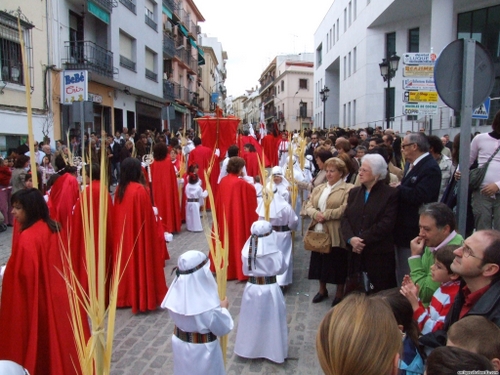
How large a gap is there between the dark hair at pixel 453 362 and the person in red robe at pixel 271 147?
14.2 m

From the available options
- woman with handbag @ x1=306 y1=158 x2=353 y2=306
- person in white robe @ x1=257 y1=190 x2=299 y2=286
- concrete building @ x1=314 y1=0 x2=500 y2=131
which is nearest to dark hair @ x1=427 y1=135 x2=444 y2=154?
woman with handbag @ x1=306 y1=158 x2=353 y2=306

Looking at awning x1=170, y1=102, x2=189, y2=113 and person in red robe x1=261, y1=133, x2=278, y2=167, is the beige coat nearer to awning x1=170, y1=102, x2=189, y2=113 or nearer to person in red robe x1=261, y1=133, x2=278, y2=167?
person in red robe x1=261, y1=133, x2=278, y2=167

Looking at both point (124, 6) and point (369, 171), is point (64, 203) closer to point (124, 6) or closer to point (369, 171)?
point (369, 171)

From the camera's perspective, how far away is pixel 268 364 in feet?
13.7

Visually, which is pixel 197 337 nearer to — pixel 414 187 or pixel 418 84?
pixel 414 187

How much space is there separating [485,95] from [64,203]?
4.78 meters

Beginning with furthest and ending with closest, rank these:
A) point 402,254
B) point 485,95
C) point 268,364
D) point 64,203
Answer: point 64,203 → point 402,254 → point 268,364 → point 485,95

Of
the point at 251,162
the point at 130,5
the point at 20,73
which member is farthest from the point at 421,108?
the point at 130,5

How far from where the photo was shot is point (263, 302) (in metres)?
4.12

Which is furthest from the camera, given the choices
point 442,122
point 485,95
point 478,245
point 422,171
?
point 442,122

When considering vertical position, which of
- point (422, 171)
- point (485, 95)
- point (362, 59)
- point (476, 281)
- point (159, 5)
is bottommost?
point (476, 281)

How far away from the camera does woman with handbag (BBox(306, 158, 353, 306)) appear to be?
5.12 meters

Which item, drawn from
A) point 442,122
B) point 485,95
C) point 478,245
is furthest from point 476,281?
point 442,122

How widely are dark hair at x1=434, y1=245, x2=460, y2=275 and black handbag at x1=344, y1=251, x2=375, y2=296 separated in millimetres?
1564
